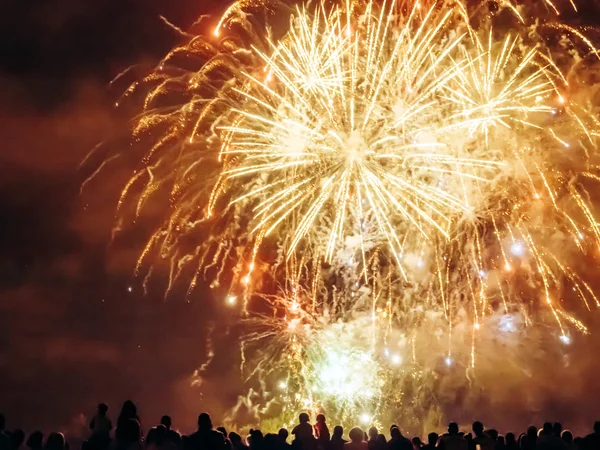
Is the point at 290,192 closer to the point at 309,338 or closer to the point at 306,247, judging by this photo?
the point at 306,247

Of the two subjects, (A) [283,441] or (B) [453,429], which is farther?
(B) [453,429]

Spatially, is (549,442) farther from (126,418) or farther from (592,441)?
(126,418)

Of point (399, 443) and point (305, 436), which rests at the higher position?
point (305, 436)

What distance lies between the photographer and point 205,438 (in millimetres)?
8867

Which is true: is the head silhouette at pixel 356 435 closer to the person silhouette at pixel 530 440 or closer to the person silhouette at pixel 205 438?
the person silhouette at pixel 205 438

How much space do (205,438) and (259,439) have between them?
97 centimetres

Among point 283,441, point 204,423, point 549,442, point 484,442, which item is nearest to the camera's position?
point 204,423

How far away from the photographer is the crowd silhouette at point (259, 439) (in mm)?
8422

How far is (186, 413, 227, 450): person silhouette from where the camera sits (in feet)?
28.9

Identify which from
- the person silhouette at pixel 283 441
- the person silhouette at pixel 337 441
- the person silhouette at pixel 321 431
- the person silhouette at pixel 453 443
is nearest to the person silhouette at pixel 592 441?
the person silhouette at pixel 453 443

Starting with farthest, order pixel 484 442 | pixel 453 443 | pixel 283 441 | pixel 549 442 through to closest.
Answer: pixel 484 442
pixel 549 442
pixel 453 443
pixel 283 441

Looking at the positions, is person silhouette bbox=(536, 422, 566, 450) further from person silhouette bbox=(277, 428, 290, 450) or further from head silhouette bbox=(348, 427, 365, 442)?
person silhouette bbox=(277, 428, 290, 450)

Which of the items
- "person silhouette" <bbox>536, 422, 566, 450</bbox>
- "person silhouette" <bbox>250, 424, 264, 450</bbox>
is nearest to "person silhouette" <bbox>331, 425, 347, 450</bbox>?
"person silhouette" <bbox>250, 424, 264, 450</bbox>

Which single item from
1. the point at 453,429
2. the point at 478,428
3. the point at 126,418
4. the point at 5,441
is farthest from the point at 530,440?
the point at 5,441
